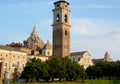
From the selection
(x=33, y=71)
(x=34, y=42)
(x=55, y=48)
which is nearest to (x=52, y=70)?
(x=33, y=71)

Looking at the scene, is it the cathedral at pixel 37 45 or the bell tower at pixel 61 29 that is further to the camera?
the cathedral at pixel 37 45

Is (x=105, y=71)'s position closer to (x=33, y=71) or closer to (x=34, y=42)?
(x=33, y=71)

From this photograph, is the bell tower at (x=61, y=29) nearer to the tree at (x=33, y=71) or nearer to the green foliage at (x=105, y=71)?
the green foliage at (x=105, y=71)

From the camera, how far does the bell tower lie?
60750 mm

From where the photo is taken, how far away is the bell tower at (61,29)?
60.8 meters

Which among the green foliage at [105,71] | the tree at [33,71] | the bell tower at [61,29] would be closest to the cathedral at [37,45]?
the bell tower at [61,29]

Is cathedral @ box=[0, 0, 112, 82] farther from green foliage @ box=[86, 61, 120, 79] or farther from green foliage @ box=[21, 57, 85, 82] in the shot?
green foliage @ box=[86, 61, 120, 79]

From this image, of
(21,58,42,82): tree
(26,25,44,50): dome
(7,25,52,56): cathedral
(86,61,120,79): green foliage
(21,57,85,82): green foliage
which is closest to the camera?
(21,58,42,82): tree

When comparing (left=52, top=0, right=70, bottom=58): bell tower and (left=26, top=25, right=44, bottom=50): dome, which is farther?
(left=26, top=25, right=44, bottom=50): dome

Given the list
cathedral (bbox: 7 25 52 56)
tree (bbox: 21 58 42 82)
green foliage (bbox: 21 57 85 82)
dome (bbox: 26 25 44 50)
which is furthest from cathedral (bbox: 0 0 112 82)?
dome (bbox: 26 25 44 50)

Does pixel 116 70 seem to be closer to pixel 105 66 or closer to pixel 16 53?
pixel 105 66

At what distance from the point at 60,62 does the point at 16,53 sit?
12610 mm

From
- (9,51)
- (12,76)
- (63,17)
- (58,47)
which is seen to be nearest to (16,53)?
(9,51)

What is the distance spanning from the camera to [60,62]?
5012 cm
